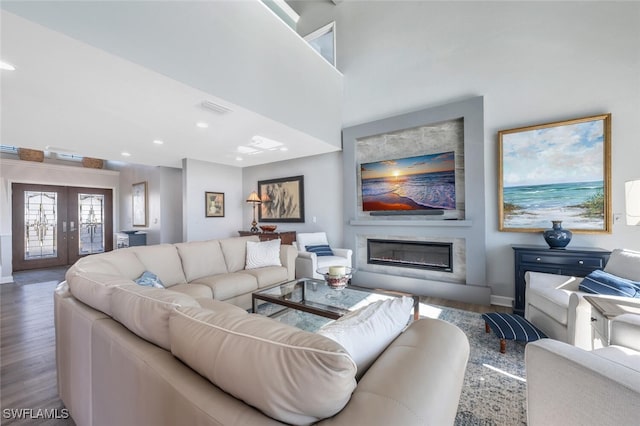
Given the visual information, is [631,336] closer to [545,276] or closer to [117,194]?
[545,276]

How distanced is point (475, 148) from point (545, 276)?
176 cm

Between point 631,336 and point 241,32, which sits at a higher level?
point 241,32

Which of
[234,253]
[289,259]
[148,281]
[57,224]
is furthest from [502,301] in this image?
[57,224]

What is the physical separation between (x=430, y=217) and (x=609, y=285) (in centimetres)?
201

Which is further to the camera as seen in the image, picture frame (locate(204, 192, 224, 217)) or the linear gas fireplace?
picture frame (locate(204, 192, 224, 217))

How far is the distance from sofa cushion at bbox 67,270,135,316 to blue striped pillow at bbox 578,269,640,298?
316cm

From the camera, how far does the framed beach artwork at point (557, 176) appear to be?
2.80m

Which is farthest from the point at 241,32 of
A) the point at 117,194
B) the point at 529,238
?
the point at 117,194

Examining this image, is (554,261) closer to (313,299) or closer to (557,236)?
(557,236)

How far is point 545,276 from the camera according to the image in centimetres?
241

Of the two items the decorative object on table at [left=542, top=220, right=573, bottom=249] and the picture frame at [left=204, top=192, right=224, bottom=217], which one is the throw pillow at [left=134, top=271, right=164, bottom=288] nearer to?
the picture frame at [left=204, top=192, right=224, bottom=217]

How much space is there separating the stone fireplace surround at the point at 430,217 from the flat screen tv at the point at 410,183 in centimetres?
10

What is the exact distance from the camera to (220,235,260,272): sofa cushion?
10.9 feet

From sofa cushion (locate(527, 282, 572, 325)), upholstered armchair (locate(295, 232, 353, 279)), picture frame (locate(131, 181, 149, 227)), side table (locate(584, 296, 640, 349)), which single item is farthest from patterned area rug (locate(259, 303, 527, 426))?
picture frame (locate(131, 181, 149, 227))
